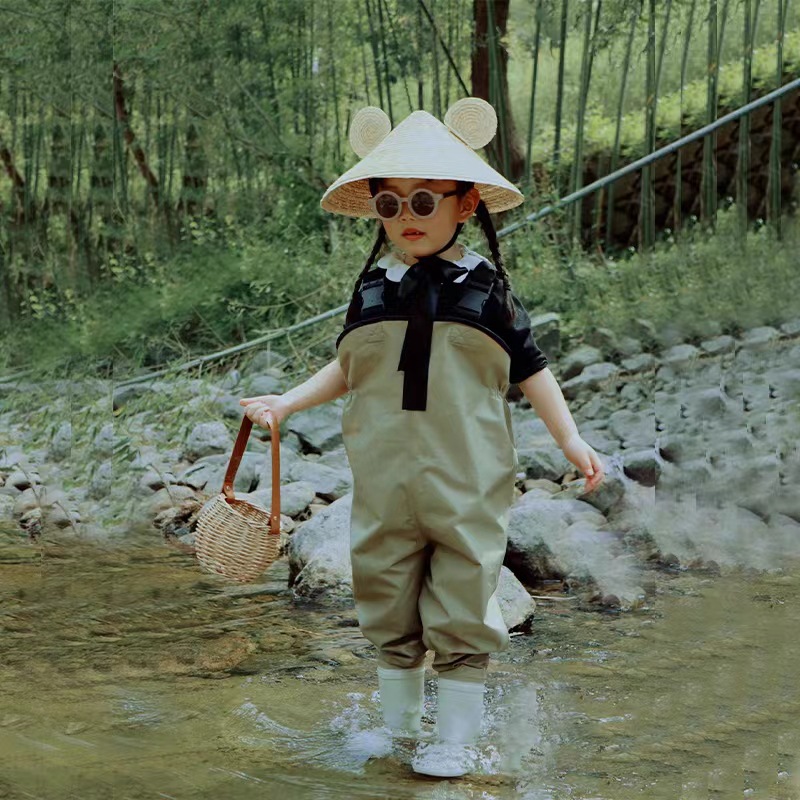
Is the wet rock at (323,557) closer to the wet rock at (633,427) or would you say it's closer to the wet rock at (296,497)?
the wet rock at (296,497)

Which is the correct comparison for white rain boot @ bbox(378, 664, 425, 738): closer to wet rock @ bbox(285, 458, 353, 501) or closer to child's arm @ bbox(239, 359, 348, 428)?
child's arm @ bbox(239, 359, 348, 428)

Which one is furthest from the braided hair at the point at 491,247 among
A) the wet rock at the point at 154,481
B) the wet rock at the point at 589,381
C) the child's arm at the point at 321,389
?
the wet rock at the point at 589,381

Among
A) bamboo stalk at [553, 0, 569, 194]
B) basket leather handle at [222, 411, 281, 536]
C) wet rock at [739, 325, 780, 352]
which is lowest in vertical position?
wet rock at [739, 325, 780, 352]

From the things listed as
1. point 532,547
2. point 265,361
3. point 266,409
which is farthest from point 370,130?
point 265,361

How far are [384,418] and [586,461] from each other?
357 mm

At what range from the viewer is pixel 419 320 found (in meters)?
1.90

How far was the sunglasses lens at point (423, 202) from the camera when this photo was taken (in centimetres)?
191

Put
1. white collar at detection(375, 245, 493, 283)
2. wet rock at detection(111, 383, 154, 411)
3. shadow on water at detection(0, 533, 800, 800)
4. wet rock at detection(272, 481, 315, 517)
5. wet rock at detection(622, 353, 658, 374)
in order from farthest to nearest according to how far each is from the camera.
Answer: wet rock at detection(111, 383, 154, 411) → wet rock at detection(622, 353, 658, 374) → wet rock at detection(272, 481, 315, 517) → white collar at detection(375, 245, 493, 283) → shadow on water at detection(0, 533, 800, 800)

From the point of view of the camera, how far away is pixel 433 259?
1.97 metres

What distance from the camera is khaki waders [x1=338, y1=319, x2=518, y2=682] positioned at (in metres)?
1.86

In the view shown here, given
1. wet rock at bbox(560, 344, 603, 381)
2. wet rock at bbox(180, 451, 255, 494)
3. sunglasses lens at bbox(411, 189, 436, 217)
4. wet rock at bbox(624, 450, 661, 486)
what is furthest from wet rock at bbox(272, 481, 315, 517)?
sunglasses lens at bbox(411, 189, 436, 217)

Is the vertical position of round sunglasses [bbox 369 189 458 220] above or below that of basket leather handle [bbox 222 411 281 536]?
above

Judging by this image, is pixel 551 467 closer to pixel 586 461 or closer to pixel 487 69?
pixel 586 461

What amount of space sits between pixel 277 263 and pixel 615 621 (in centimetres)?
347
